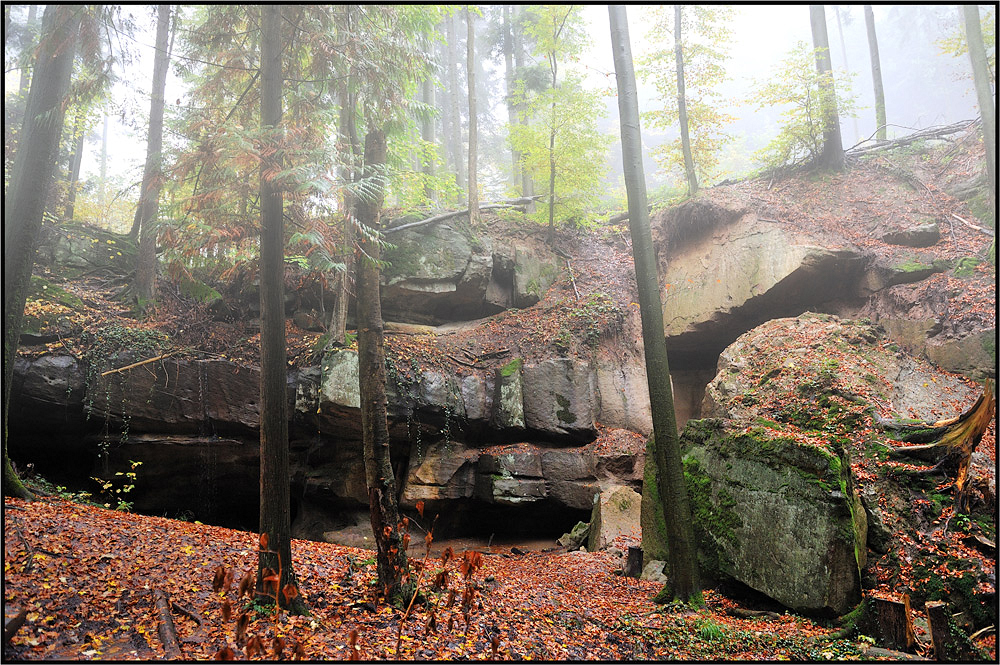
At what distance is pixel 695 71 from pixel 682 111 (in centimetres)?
137

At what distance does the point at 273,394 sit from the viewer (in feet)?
17.5

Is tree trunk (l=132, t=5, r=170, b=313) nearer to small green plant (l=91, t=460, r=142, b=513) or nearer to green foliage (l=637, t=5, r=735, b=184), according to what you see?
small green plant (l=91, t=460, r=142, b=513)

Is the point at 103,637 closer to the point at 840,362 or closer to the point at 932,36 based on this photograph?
the point at 840,362

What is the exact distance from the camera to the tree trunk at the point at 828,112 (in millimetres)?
12900

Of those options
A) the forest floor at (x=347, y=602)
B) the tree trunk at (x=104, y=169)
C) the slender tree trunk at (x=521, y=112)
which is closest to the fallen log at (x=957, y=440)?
the forest floor at (x=347, y=602)

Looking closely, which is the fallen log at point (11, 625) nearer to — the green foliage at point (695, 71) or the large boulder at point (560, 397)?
the large boulder at point (560, 397)

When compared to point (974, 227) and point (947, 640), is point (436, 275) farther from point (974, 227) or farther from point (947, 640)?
point (974, 227)

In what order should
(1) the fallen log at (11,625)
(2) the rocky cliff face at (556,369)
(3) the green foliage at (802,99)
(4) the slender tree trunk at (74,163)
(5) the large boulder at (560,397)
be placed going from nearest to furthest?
(1) the fallen log at (11,625) < (2) the rocky cliff face at (556,369) < (5) the large boulder at (560,397) < (3) the green foliage at (802,99) < (4) the slender tree trunk at (74,163)

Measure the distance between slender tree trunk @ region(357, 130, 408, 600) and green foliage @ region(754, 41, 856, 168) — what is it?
11950 mm

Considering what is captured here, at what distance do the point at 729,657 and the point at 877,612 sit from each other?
1563mm

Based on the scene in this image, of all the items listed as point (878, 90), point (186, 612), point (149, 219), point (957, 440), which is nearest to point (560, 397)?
point (957, 440)

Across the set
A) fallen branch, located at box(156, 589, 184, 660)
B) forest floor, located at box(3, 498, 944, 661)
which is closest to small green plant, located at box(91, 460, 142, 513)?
forest floor, located at box(3, 498, 944, 661)

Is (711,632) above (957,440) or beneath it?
beneath

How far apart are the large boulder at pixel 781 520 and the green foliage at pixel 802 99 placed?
10.7 meters
